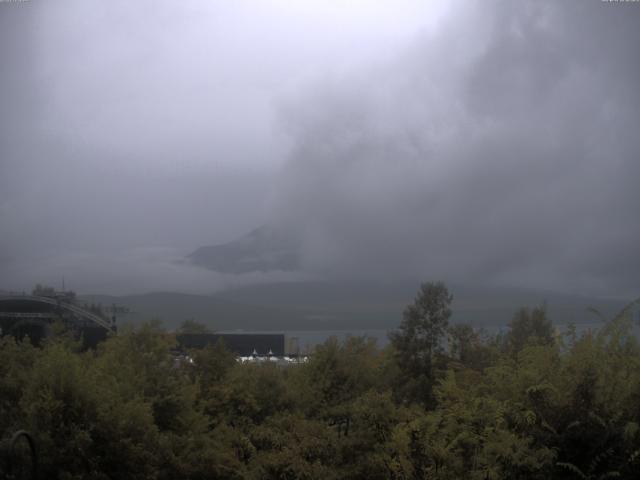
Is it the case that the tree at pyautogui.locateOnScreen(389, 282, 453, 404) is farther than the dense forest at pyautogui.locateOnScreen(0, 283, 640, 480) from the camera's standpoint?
Yes

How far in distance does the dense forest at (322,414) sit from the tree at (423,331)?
8049mm

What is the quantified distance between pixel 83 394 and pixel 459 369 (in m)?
18.3

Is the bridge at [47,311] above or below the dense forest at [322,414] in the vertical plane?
above

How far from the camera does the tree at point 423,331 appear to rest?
36.5 metres

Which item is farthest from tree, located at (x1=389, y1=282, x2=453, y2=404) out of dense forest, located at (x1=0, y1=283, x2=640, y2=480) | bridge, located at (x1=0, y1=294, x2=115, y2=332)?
bridge, located at (x1=0, y1=294, x2=115, y2=332)

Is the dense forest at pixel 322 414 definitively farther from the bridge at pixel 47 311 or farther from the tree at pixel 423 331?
the bridge at pixel 47 311

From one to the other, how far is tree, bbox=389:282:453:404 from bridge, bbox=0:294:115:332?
55.4ft

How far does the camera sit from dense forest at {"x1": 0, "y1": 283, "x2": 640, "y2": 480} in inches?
479

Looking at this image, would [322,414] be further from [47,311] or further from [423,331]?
[47,311]

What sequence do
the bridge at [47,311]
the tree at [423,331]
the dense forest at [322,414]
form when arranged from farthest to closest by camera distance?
the bridge at [47,311], the tree at [423,331], the dense forest at [322,414]

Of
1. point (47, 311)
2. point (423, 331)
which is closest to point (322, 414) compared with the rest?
point (423, 331)

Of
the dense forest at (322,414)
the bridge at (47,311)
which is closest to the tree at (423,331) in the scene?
the dense forest at (322,414)

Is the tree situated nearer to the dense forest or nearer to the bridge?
the dense forest

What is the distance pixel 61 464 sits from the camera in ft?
49.3
